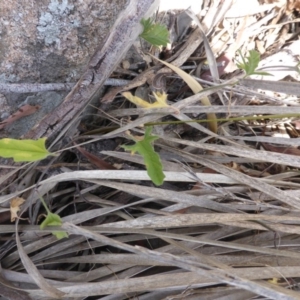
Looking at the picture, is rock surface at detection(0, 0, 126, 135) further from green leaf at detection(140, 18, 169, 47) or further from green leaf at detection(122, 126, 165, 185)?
green leaf at detection(122, 126, 165, 185)

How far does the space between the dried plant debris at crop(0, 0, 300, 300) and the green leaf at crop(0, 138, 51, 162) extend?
0.26 ft

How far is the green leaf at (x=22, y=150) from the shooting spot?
739 mm

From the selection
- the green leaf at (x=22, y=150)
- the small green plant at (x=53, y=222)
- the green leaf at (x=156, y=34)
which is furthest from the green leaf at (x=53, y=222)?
the green leaf at (x=156, y=34)

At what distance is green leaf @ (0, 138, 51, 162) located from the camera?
2.43ft

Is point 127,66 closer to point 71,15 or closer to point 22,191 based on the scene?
point 71,15

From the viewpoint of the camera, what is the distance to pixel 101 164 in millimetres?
903

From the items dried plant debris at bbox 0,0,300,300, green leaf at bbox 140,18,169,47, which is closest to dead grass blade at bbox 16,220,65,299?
dried plant debris at bbox 0,0,300,300

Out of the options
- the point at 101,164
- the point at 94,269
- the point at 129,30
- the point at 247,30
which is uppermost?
the point at 129,30

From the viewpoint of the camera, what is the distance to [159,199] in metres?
0.87

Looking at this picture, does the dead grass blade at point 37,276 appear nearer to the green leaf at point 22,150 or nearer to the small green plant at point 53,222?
the small green plant at point 53,222

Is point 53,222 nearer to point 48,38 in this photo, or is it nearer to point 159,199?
point 159,199

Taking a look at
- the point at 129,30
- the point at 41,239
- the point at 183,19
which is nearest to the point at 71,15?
the point at 129,30

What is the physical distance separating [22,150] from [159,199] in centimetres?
27

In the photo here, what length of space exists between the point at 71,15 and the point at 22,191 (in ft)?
1.13
